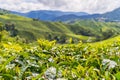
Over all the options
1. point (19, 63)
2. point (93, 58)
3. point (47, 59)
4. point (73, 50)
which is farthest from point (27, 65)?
point (73, 50)

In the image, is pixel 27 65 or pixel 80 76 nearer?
pixel 80 76

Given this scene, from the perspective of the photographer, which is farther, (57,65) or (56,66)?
(57,65)

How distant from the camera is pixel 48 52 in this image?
7328 millimetres

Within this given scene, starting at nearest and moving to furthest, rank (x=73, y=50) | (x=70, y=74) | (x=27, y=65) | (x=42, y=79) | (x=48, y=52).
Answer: (x=42, y=79) < (x=70, y=74) < (x=27, y=65) < (x=48, y=52) < (x=73, y=50)

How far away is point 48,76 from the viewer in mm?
4910

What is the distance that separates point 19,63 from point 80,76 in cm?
159

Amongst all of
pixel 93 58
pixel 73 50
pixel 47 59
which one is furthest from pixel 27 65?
pixel 73 50

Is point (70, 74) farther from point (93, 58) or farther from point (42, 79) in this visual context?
point (93, 58)

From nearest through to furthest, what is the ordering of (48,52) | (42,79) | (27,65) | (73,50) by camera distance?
(42,79) < (27,65) < (48,52) < (73,50)

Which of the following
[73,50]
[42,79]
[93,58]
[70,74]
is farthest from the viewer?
[73,50]

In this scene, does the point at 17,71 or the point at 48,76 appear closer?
the point at 48,76

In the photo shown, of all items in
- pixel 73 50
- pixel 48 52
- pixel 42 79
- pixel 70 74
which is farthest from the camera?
pixel 73 50

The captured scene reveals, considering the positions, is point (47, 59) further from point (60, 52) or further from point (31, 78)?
point (31, 78)

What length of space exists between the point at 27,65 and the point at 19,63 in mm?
327
